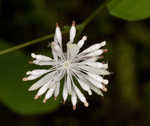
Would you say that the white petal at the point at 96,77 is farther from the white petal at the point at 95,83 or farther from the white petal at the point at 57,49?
the white petal at the point at 57,49

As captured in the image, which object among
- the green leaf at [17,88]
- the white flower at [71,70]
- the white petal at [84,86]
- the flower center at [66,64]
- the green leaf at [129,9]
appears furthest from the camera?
the green leaf at [17,88]

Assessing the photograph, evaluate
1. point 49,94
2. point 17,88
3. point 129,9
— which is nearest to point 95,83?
point 49,94

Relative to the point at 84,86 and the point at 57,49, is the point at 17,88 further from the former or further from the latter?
the point at 57,49

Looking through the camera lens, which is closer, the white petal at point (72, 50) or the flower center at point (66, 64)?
the white petal at point (72, 50)

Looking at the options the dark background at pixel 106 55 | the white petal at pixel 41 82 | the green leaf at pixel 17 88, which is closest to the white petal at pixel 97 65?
the white petal at pixel 41 82

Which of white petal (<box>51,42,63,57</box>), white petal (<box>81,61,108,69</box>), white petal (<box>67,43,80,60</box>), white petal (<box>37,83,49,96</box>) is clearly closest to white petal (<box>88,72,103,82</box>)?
white petal (<box>81,61,108,69</box>)

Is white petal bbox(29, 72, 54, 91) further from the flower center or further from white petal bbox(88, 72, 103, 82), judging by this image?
white petal bbox(88, 72, 103, 82)

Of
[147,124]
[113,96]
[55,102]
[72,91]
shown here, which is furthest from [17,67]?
[147,124]
